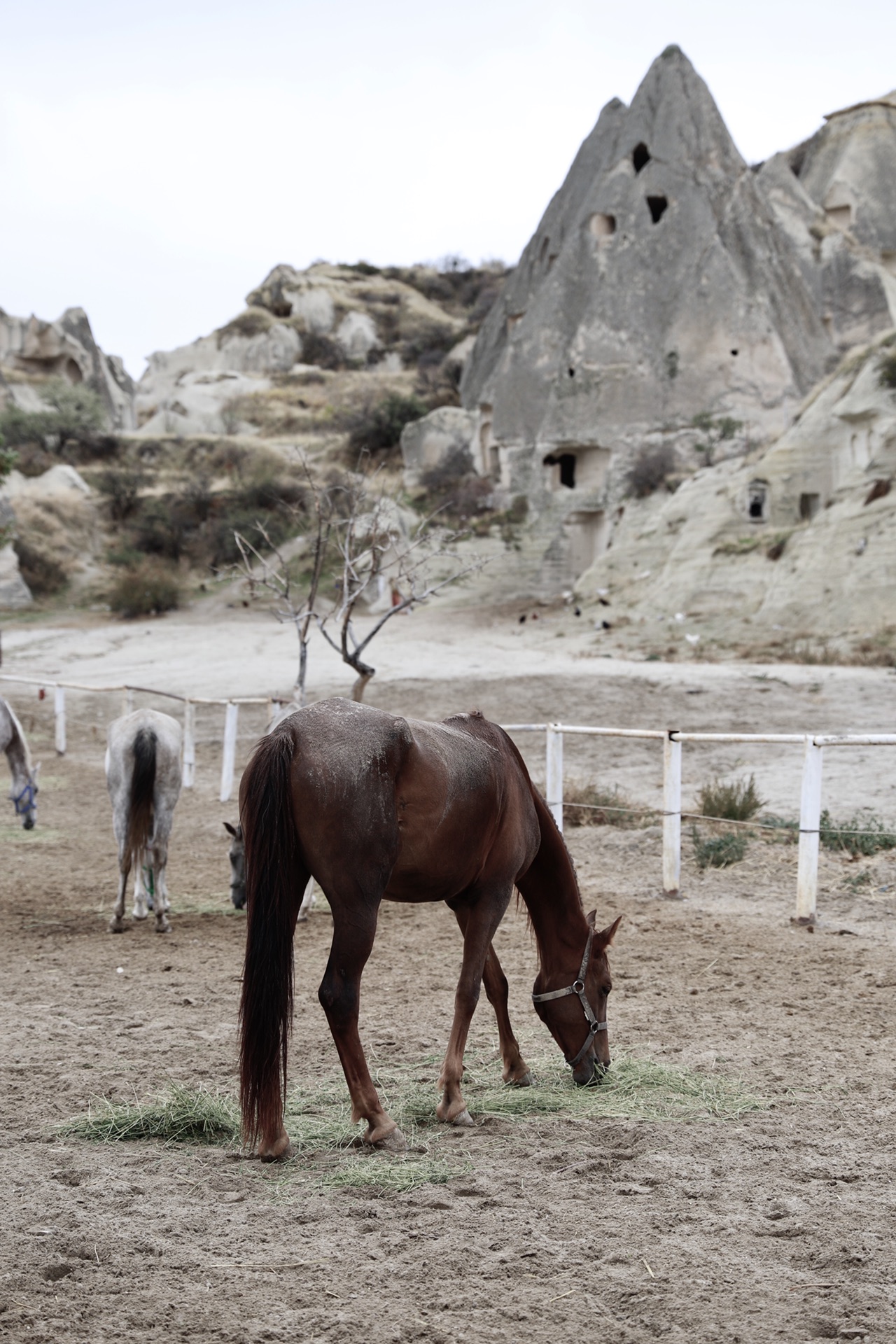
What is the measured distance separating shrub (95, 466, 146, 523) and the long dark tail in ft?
147

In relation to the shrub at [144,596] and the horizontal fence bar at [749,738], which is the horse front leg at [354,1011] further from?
the shrub at [144,596]

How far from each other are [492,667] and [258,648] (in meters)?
7.85

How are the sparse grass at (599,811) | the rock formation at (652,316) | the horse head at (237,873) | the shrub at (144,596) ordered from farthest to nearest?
the rock formation at (652,316), the shrub at (144,596), the sparse grass at (599,811), the horse head at (237,873)

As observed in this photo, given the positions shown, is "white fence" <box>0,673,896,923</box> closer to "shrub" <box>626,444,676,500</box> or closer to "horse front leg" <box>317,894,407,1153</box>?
"horse front leg" <box>317,894,407,1153</box>

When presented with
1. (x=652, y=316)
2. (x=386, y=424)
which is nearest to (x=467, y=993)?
(x=652, y=316)

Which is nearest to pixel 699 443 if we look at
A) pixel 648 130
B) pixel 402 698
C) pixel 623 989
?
pixel 648 130

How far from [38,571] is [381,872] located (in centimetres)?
3853

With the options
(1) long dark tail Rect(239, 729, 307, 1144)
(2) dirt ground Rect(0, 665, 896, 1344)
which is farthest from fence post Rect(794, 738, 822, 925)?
(1) long dark tail Rect(239, 729, 307, 1144)

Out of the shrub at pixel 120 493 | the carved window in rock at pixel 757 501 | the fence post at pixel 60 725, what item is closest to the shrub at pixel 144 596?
the shrub at pixel 120 493

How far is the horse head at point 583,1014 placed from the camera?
4.73m

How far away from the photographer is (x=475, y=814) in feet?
14.6

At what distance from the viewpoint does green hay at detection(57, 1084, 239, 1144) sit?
13.6 ft

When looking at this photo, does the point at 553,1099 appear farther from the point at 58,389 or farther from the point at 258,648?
the point at 58,389

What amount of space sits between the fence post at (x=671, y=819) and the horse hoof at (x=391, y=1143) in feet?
16.6
